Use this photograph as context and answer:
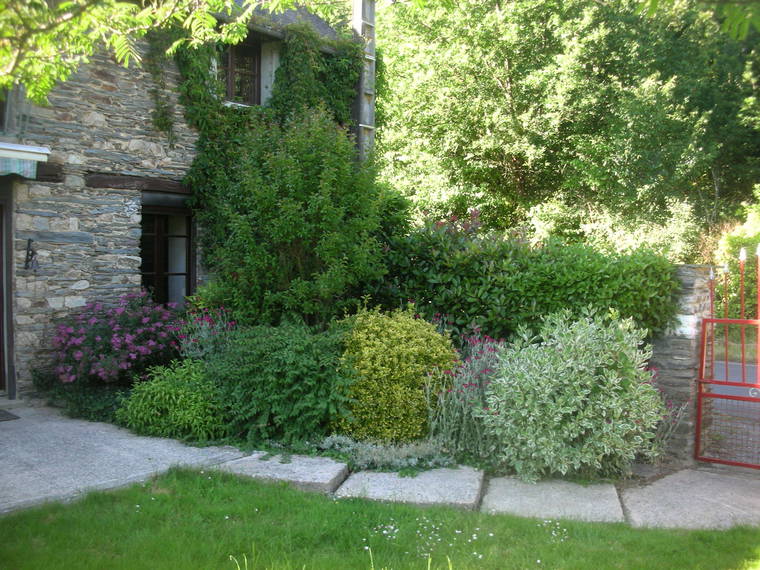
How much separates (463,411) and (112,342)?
150 inches

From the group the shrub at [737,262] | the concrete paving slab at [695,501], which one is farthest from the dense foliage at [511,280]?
the shrub at [737,262]

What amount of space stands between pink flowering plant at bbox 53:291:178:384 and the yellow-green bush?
253cm

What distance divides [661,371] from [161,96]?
6.73 metres

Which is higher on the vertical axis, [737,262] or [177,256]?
[737,262]

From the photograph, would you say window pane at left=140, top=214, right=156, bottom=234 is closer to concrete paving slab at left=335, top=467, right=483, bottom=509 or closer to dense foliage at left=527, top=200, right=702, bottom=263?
concrete paving slab at left=335, top=467, right=483, bottom=509

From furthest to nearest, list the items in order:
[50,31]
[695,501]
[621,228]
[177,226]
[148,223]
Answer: [621,228] → [177,226] → [148,223] → [695,501] → [50,31]

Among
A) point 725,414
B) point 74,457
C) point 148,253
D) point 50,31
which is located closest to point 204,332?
point 74,457

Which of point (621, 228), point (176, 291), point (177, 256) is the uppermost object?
point (621, 228)

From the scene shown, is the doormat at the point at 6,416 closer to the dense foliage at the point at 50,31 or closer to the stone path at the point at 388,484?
the stone path at the point at 388,484

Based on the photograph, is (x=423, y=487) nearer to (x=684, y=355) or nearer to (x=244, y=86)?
(x=684, y=355)

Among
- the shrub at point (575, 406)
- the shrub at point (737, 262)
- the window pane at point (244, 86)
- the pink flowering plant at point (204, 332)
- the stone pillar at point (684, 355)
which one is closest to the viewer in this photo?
the shrub at point (575, 406)

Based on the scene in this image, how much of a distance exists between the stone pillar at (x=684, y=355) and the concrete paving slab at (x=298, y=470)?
3.22m

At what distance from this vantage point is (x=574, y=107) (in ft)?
58.9

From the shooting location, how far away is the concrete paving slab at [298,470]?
459 centimetres
